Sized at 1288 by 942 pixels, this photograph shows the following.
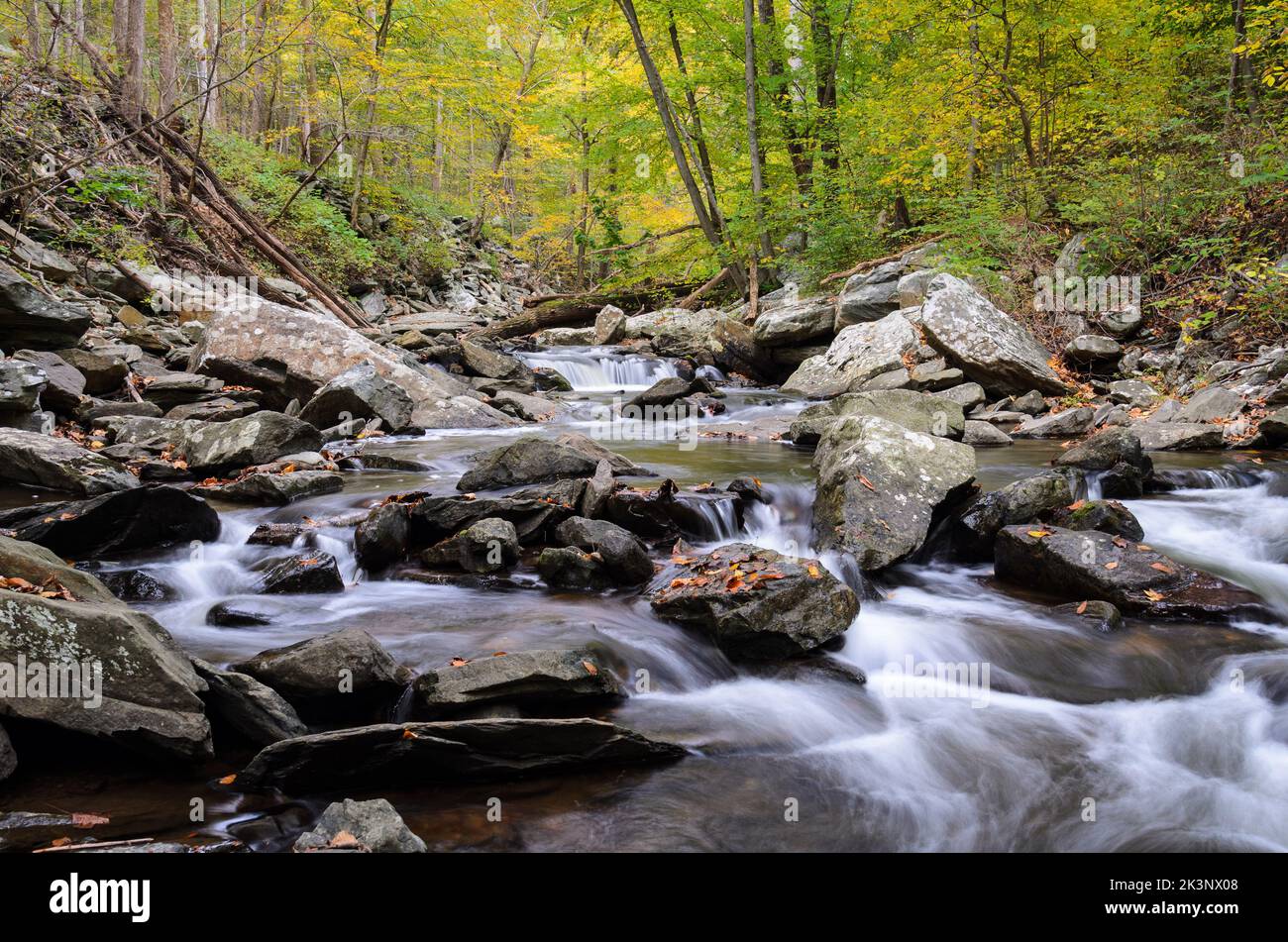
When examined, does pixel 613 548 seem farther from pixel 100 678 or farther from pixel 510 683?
pixel 100 678

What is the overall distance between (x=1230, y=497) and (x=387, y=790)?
25.4 ft

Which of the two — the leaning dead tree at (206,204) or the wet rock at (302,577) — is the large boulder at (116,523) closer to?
the wet rock at (302,577)

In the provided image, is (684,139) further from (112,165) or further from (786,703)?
(786,703)

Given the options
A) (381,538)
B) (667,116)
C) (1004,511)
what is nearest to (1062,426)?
(1004,511)

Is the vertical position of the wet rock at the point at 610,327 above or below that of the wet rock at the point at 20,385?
above

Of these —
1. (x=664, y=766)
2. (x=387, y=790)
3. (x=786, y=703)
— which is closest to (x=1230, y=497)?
(x=786, y=703)

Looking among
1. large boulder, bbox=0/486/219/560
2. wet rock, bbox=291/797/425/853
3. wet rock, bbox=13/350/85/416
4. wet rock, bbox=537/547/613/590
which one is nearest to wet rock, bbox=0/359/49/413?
wet rock, bbox=13/350/85/416

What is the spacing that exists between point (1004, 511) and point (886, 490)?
39.7 inches

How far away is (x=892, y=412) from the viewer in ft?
29.1

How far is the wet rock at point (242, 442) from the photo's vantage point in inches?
293

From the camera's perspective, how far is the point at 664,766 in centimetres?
355

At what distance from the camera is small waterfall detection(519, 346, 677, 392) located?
15.5 metres

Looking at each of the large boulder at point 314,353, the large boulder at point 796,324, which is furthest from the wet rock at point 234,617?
the large boulder at point 796,324

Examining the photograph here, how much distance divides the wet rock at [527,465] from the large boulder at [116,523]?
2215 mm
